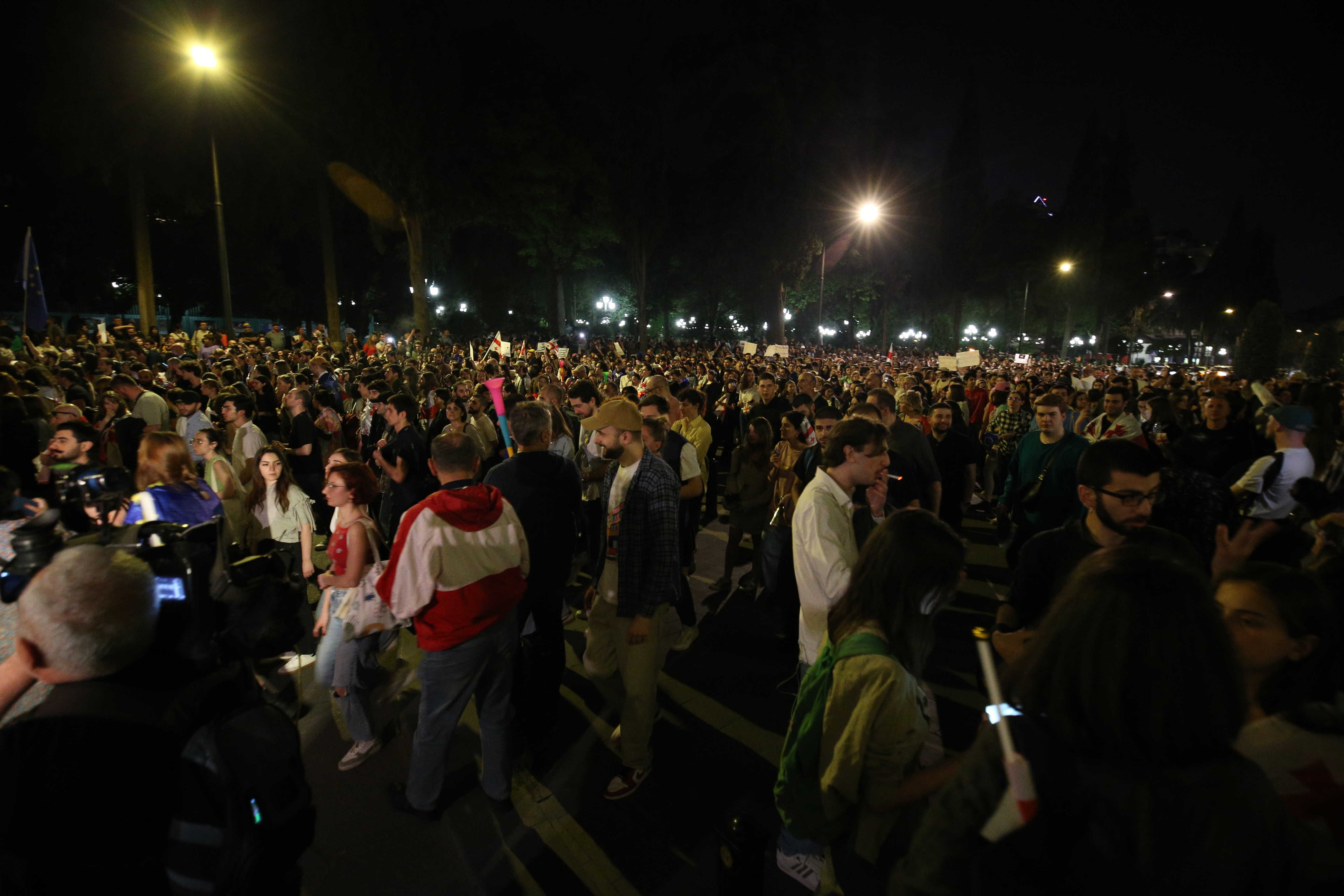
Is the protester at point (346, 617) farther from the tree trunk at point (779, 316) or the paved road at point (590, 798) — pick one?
the tree trunk at point (779, 316)

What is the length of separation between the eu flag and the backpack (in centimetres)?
1799

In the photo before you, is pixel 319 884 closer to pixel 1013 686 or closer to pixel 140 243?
pixel 1013 686

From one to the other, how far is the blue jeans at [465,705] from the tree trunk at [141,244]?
1048 inches

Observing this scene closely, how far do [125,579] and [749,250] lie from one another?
3704cm

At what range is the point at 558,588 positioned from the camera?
405cm

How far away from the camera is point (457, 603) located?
3141 mm

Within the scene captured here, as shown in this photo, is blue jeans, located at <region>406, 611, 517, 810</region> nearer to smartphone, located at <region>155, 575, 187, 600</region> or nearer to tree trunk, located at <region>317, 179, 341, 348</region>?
smartphone, located at <region>155, 575, 187, 600</region>

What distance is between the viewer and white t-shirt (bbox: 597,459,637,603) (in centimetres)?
374

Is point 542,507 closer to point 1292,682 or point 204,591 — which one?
point 204,591

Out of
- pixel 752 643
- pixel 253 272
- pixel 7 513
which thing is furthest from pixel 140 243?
pixel 752 643

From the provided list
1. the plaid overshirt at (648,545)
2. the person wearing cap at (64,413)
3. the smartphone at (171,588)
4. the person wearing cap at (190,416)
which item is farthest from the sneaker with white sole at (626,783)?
the person wearing cap at (64,413)

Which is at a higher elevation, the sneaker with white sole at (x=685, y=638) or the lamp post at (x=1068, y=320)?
the lamp post at (x=1068, y=320)

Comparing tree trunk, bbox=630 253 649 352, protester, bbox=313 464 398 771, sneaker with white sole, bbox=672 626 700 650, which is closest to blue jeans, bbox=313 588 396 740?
protester, bbox=313 464 398 771

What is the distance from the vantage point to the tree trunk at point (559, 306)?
40.6m
